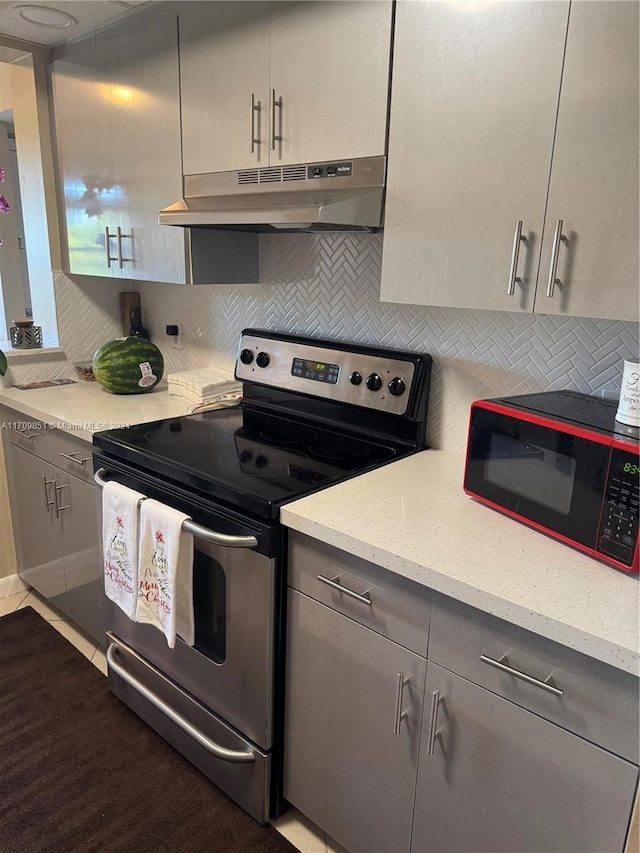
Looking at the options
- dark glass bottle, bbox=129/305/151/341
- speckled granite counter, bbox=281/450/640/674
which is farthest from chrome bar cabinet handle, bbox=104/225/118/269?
speckled granite counter, bbox=281/450/640/674

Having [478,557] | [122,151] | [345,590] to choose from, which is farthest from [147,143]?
[478,557]

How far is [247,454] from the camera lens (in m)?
1.72

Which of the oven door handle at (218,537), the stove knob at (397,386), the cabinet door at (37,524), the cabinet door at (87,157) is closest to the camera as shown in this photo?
the oven door handle at (218,537)

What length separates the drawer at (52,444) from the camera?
2.03m

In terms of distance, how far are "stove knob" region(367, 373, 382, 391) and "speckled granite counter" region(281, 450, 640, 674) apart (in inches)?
13.4

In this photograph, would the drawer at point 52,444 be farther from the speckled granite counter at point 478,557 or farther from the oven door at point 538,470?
the oven door at point 538,470

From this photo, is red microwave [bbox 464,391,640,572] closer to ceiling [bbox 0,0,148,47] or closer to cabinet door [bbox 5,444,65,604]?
cabinet door [bbox 5,444,65,604]

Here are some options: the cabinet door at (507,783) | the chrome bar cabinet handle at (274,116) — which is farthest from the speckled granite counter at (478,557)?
the chrome bar cabinet handle at (274,116)

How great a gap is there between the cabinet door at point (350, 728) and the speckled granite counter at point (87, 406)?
3.15 feet

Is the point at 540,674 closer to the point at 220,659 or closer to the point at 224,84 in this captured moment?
the point at 220,659

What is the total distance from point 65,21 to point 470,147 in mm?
1617

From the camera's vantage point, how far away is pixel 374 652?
1.30 meters

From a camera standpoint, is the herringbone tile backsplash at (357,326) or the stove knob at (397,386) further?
the stove knob at (397,386)

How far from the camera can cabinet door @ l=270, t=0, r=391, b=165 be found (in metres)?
1.42
